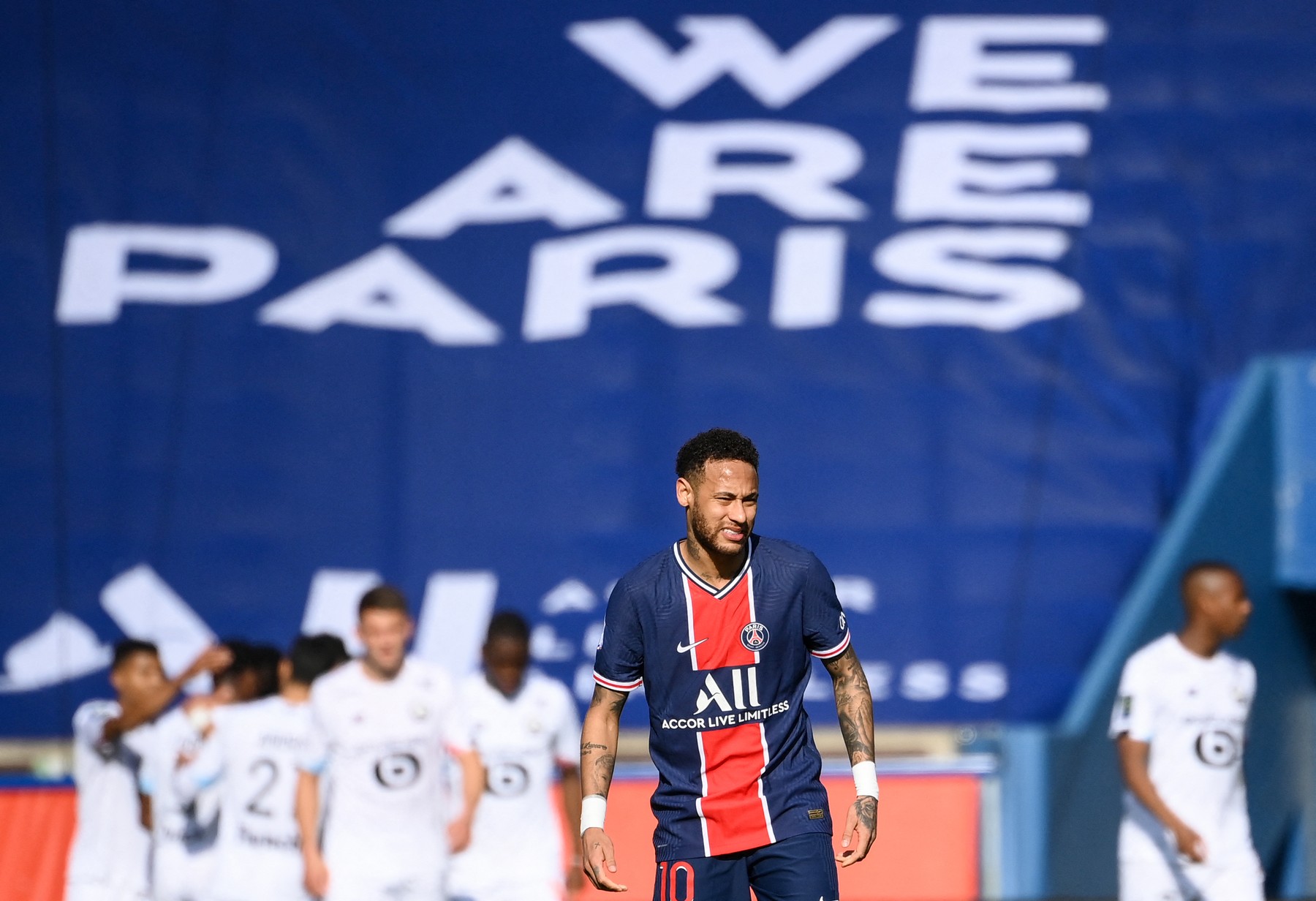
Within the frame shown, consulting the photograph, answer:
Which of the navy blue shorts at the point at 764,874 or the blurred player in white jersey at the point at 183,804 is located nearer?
the navy blue shorts at the point at 764,874

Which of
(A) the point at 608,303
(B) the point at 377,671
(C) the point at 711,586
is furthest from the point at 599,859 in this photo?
(A) the point at 608,303

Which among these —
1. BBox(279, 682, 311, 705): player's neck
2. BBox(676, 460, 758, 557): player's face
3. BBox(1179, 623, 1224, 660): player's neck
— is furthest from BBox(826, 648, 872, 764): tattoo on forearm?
BBox(279, 682, 311, 705): player's neck

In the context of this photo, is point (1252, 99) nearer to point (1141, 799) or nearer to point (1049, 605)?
point (1049, 605)

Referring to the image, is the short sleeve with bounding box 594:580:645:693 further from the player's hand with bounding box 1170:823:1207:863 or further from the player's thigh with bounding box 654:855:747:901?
the player's hand with bounding box 1170:823:1207:863

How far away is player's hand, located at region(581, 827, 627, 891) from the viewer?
13.9 ft

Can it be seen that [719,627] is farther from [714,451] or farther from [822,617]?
[714,451]

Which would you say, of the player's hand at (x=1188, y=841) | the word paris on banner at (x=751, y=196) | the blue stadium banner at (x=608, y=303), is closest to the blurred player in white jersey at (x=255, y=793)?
the player's hand at (x=1188, y=841)

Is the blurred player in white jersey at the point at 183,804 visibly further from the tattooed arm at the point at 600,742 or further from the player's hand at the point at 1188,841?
the player's hand at the point at 1188,841

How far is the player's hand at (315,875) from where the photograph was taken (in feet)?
22.2

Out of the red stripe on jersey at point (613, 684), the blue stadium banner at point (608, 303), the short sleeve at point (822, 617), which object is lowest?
the red stripe on jersey at point (613, 684)

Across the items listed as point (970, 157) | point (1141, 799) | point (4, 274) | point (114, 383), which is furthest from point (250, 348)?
point (1141, 799)

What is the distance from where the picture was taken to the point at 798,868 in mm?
4430

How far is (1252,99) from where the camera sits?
13.0m

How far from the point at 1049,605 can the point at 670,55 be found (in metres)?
5.34
